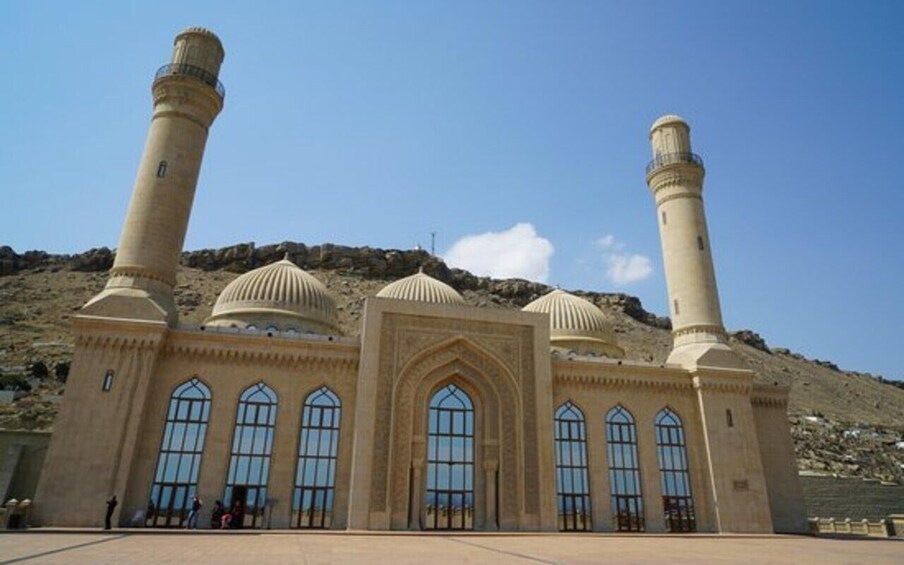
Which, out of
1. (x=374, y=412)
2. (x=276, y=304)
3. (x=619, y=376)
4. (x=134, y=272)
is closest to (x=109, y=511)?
→ (x=134, y=272)

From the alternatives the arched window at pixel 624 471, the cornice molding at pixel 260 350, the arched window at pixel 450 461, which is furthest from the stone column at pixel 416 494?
the arched window at pixel 624 471

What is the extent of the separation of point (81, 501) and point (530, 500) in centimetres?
1258

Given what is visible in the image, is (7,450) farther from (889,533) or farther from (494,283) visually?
(494,283)

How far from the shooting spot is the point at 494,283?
7606 centimetres

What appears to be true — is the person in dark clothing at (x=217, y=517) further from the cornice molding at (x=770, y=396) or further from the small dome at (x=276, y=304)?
the cornice molding at (x=770, y=396)

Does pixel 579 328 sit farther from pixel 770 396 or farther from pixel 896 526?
pixel 896 526

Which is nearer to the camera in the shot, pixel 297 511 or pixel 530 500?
pixel 297 511

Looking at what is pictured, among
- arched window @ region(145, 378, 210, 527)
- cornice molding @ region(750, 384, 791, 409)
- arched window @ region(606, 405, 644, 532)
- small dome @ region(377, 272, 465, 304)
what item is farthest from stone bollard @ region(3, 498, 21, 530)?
cornice molding @ region(750, 384, 791, 409)

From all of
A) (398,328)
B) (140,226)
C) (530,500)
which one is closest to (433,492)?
(530,500)

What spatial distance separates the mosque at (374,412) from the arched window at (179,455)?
1.6 inches

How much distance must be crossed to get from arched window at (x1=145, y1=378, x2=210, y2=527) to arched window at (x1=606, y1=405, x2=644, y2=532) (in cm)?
1332

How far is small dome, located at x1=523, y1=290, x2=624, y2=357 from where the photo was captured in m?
26.1

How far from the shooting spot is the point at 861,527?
23.3m

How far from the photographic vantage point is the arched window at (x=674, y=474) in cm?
2033
